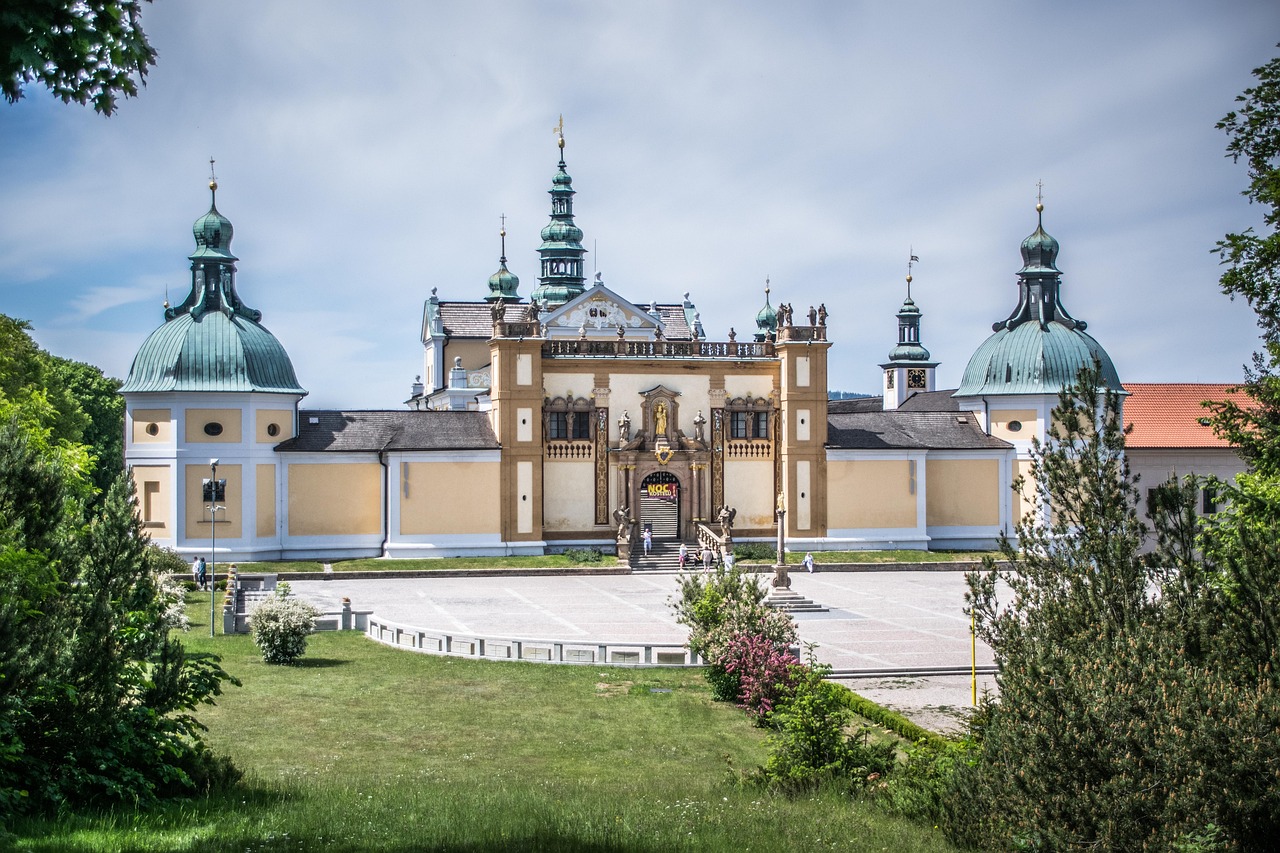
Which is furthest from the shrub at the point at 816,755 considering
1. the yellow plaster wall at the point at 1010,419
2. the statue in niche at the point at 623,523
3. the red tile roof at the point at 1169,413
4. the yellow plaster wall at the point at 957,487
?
the red tile roof at the point at 1169,413

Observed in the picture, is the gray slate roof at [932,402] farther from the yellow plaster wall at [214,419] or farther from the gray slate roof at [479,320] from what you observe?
the yellow plaster wall at [214,419]

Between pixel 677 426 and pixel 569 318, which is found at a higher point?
pixel 569 318

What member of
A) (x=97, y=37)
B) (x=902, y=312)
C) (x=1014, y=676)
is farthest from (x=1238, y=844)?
(x=902, y=312)

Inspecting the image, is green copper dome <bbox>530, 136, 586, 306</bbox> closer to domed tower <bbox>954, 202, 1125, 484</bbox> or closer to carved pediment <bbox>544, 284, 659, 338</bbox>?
carved pediment <bbox>544, 284, 659, 338</bbox>

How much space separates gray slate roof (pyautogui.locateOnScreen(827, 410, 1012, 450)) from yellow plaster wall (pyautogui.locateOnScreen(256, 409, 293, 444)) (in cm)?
2174

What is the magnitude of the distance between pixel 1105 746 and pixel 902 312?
7839cm

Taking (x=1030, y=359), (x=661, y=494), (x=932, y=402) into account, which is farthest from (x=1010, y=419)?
(x=932, y=402)

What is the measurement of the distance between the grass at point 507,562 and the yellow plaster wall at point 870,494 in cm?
166

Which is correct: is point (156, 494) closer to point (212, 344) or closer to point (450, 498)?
point (212, 344)

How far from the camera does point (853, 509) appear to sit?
175 ft

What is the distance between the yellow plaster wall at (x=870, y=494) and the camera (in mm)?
53219

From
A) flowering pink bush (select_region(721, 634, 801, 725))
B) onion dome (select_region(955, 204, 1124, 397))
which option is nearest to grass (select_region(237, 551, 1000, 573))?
onion dome (select_region(955, 204, 1124, 397))

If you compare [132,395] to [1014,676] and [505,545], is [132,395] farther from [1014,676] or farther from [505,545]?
[1014,676]

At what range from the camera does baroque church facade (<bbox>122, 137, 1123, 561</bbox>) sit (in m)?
48.8
